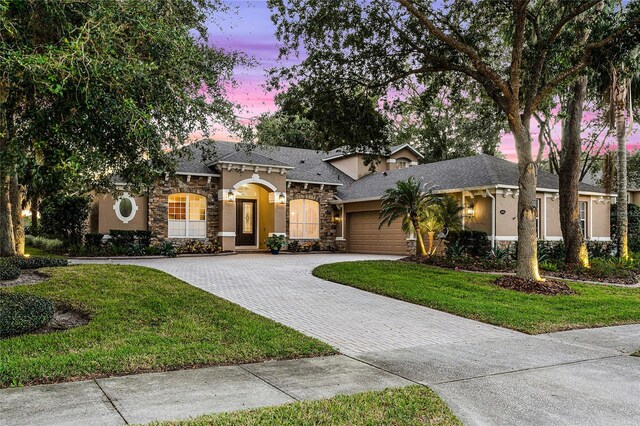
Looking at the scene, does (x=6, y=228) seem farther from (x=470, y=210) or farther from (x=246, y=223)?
(x=470, y=210)

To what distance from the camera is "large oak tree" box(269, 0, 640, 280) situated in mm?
11898

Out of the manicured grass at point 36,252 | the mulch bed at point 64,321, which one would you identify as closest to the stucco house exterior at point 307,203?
the manicured grass at point 36,252

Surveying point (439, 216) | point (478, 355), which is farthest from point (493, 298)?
point (439, 216)

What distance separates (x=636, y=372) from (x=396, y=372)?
2.59 metres

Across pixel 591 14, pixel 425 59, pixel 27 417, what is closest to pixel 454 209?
pixel 425 59

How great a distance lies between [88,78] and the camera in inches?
212

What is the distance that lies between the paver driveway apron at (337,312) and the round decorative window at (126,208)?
273 inches

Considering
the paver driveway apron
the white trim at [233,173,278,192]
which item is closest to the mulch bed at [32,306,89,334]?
the paver driveway apron

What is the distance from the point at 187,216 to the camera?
68.8ft

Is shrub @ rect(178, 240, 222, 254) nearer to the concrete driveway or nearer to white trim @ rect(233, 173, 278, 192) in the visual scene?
white trim @ rect(233, 173, 278, 192)

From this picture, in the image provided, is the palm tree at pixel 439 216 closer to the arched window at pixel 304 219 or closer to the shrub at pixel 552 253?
the shrub at pixel 552 253

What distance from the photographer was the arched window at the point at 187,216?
20.7m

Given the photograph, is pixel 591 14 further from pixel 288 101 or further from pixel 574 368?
pixel 574 368

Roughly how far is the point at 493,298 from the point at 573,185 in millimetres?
7202
